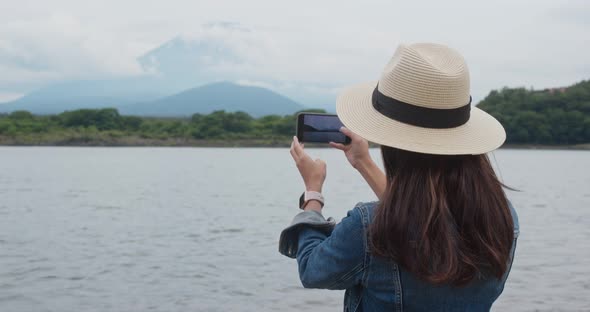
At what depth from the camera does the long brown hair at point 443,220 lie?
5.70 ft

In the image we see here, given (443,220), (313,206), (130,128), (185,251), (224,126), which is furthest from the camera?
(130,128)

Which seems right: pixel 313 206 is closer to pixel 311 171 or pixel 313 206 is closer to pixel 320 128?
pixel 311 171

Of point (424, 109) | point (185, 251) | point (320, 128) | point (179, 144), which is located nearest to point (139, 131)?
point (179, 144)

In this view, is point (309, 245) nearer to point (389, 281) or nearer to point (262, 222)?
point (389, 281)

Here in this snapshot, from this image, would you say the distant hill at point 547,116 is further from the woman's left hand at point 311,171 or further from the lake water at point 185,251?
the woman's left hand at point 311,171

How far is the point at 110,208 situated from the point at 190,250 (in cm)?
802

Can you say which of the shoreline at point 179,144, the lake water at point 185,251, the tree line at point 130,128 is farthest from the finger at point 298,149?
the shoreline at point 179,144

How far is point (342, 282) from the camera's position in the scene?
181cm

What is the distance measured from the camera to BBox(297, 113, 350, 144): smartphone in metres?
2.23

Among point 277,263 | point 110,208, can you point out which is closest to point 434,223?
point 277,263

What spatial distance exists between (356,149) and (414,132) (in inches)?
14.6

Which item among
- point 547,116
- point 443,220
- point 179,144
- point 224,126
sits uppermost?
point 443,220

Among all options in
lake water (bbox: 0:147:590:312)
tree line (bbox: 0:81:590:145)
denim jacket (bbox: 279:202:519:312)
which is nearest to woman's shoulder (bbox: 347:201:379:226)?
denim jacket (bbox: 279:202:519:312)

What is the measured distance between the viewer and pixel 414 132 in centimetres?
186
